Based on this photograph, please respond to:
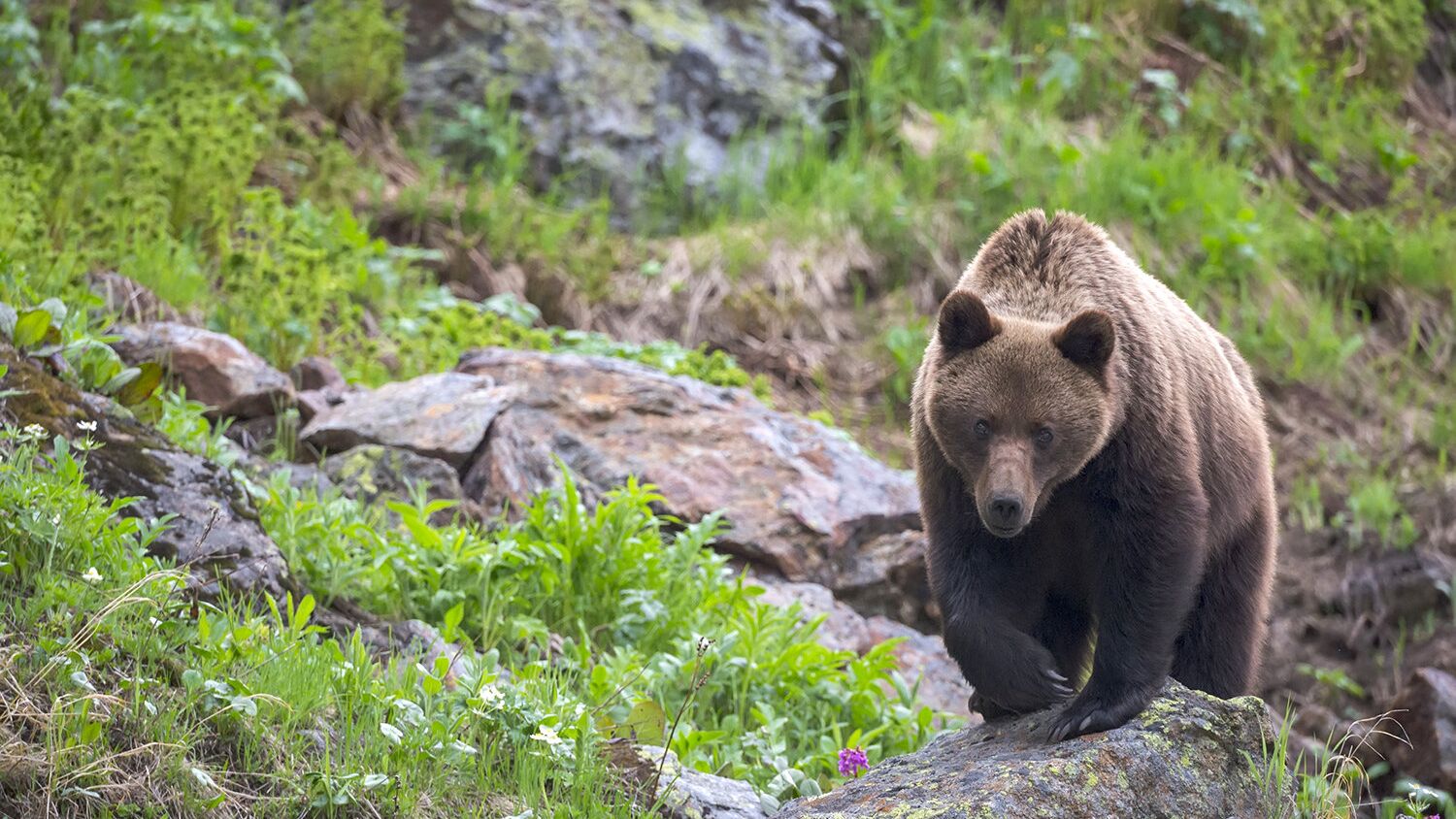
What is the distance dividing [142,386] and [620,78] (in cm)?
608

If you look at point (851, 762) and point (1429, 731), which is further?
point (1429, 731)

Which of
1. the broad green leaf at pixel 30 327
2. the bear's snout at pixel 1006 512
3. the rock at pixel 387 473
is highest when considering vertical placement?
the broad green leaf at pixel 30 327

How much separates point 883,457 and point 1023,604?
4.73m

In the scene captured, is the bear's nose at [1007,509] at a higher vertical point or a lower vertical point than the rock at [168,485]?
higher

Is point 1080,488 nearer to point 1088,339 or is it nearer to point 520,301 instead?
point 1088,339

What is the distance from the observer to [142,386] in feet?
17.9

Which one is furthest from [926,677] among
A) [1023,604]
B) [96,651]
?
[96,651]

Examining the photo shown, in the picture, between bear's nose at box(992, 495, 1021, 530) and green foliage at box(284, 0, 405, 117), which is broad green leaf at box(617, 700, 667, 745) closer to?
bear's nose at box(992, 495, 1021, 530)

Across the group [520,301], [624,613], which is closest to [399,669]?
[624,613]

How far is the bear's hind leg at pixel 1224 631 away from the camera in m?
4.72

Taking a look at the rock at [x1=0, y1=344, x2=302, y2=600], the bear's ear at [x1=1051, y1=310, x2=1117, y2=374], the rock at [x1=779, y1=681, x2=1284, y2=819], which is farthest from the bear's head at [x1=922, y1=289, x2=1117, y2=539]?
the rock at [x1=0, y1=344, x2=302, y2=600]

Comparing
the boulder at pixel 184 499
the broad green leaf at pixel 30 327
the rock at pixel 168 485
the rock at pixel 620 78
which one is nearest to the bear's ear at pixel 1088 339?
the boulder at pixel 184 499

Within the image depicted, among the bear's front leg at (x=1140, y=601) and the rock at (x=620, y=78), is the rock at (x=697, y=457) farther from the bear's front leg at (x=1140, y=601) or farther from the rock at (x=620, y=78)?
the rock at (x=620, y=78)

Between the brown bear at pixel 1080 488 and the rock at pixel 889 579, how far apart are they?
2.19 metres
